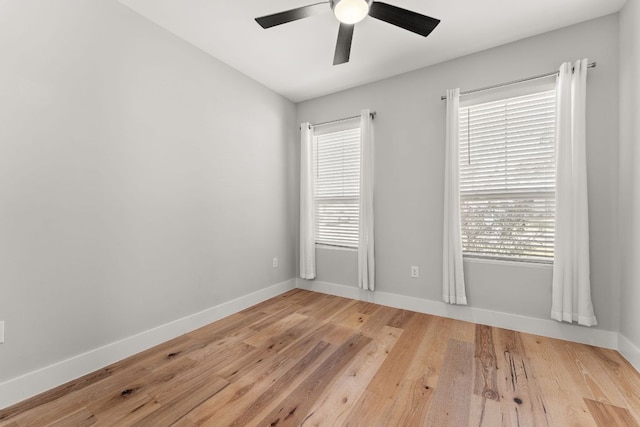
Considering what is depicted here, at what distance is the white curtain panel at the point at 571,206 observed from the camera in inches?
85.7

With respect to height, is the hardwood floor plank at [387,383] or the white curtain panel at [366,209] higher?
the white curtain panel at [366,209]

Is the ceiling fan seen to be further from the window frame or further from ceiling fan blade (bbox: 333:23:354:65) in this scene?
the window frame

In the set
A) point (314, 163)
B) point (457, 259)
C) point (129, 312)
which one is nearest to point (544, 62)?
point (457, 259)

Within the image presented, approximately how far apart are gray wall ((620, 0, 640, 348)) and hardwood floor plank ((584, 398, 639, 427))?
706 mm

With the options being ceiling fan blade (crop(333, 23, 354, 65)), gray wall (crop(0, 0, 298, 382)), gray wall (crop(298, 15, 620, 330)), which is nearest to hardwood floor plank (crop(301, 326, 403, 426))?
gray wall (crop(298, 15, 620, 330))

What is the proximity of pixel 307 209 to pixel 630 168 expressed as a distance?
2.97 m

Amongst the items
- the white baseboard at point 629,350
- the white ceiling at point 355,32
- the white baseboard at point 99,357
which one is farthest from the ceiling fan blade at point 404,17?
the white baseboard at point 99,357

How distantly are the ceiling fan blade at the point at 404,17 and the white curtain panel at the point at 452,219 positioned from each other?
103cm

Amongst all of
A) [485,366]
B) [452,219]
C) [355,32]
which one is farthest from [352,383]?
[355,32]

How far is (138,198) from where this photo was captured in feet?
7.19

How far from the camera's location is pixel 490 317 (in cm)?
262

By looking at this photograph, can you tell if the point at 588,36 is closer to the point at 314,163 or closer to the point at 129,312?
the point at 314,163

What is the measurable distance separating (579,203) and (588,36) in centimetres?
138

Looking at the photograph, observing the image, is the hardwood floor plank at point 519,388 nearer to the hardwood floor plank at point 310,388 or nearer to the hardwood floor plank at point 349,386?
the hardwood floor plank at point 349,386
